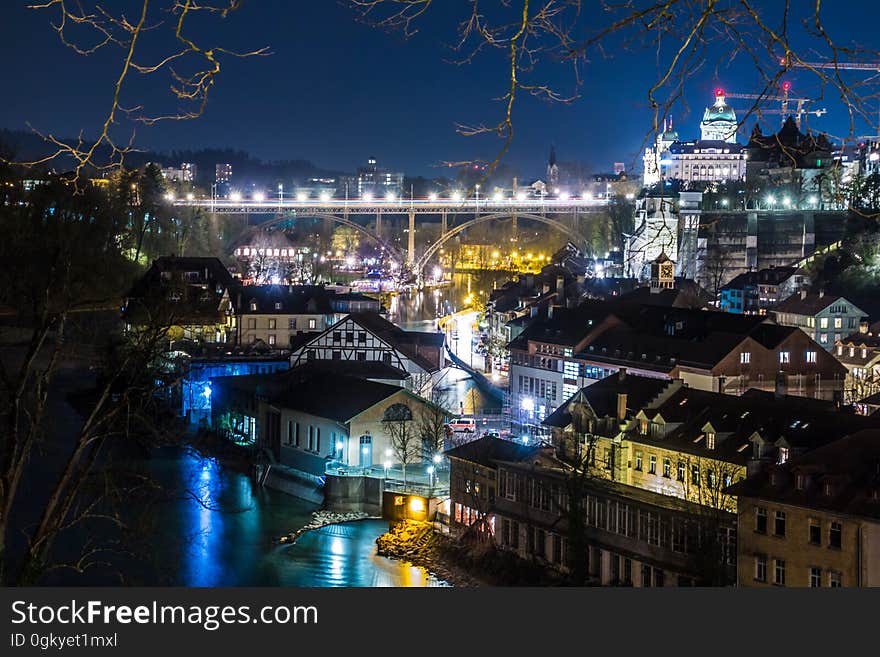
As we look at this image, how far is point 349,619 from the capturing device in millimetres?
1970

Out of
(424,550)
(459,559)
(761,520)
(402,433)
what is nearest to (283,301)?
(402,433)

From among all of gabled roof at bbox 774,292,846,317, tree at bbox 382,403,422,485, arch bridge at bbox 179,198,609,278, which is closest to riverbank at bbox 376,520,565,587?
tree at bbox 382,403,422,485

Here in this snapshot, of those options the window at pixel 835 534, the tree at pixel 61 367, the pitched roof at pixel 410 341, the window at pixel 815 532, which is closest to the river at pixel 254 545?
the tree at pixel 61 367

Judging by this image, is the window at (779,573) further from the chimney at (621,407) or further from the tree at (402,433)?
the tree at (402,433)

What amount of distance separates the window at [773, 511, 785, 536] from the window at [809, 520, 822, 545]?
0.29m

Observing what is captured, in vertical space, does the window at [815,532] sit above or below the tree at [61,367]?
below

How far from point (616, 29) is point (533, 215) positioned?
108ft

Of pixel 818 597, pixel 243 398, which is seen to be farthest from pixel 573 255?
pixel 818 597

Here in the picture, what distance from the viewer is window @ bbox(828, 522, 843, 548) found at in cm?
748

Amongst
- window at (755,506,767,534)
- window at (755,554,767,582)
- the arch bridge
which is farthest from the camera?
the arch bridge

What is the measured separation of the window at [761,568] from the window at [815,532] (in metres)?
0.40

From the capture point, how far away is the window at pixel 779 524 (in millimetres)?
7934

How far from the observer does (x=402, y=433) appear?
12484mm

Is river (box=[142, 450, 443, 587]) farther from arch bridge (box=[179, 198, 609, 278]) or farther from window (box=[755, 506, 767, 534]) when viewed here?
arch bridge (box=[179, 198, 609, 278])
